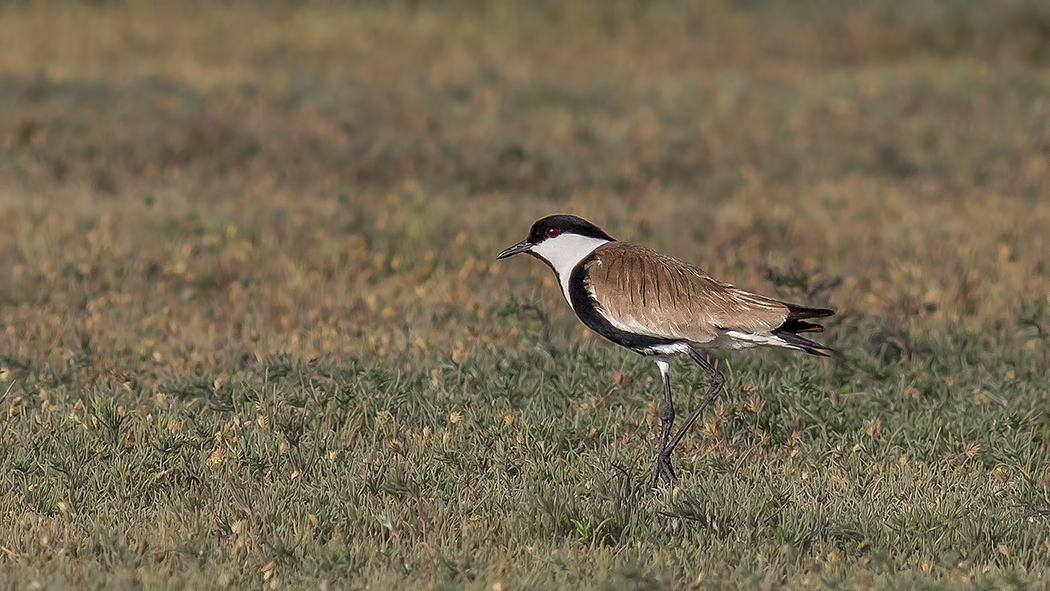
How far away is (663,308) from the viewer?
6.88m

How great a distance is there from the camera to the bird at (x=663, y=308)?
6.80 m

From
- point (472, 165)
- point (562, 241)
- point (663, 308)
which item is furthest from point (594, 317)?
point (472, 165)

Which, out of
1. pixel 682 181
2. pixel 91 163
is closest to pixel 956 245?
pixel 682 181

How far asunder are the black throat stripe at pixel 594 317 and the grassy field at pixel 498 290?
0.63 meters

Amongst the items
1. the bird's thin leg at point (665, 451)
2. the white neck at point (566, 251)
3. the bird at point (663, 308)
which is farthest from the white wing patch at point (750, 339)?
the white neck at point (566, 251)

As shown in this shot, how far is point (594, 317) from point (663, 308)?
1.11 feet

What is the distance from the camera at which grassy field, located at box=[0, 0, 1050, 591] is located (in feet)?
19.9

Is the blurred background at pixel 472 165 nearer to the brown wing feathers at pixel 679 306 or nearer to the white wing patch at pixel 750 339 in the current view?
the brown wing feathers at pixel 679 306

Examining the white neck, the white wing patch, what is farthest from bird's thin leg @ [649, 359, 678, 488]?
the white neck

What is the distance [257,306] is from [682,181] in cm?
697

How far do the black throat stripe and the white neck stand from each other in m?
0.09

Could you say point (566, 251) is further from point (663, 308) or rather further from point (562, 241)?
point (663, 308)

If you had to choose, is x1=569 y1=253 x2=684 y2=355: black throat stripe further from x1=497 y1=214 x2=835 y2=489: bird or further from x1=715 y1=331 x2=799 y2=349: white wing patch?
x1=715 y1=331 x2=799 y2=349: white wing patch

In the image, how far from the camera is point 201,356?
937cm
